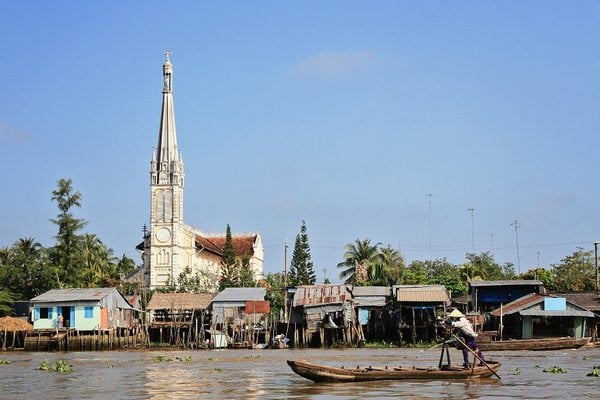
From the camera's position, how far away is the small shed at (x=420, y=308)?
5212 centimetres

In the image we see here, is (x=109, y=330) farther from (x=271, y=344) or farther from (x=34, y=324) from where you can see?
(x=271, y=344)

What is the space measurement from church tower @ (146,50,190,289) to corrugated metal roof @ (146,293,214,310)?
28.6 m

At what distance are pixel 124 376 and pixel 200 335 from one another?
89.3 ft

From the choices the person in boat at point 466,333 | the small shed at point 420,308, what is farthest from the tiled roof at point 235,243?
the person in boat at point 466,333

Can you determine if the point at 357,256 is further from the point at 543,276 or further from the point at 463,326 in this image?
the point at 463,326

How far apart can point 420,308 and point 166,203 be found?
148 feet

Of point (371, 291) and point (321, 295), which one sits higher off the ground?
point (371, 291)

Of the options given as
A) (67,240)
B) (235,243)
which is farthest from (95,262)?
(235,243)

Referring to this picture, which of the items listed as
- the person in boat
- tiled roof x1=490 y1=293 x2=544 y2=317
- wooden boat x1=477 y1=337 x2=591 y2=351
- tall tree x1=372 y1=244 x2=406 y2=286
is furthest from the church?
the person in boat

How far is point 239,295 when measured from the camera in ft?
201

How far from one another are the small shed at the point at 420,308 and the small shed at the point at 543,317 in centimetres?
322

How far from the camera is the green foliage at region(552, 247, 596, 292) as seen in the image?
67875 millimetres

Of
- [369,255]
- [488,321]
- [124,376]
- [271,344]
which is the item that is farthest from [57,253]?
[124,376]

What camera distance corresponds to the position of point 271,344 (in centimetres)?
5372
